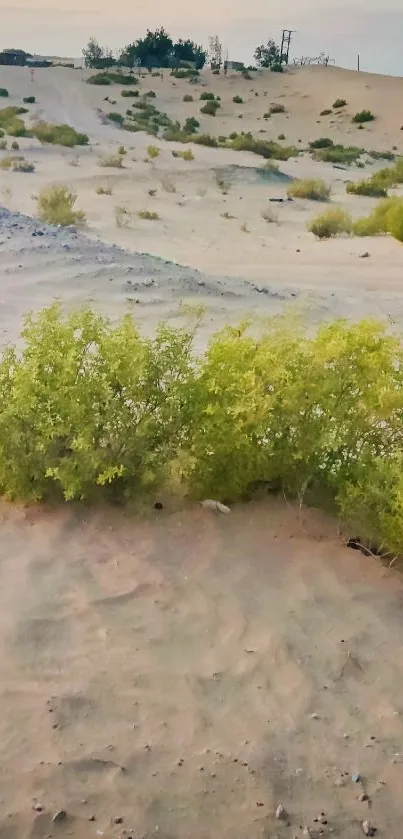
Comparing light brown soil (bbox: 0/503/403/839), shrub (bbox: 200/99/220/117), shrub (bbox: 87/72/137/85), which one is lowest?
light brown soil (bbox: 0/503/403/839)

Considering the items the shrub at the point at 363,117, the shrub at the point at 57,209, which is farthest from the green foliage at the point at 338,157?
the shrub at the point at 57,209

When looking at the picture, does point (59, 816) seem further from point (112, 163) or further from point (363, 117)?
point (363, 117)

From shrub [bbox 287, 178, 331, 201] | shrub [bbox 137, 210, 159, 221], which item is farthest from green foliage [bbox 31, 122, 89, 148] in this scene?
shrub [bbox 137, 210, 159, 221]

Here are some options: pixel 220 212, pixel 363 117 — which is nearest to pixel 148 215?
pixel 220 212

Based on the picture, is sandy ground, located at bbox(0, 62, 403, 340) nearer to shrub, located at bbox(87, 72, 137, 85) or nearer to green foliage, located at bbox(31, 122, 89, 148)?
green foliage, located at bbox(31, 122, 89, 148)

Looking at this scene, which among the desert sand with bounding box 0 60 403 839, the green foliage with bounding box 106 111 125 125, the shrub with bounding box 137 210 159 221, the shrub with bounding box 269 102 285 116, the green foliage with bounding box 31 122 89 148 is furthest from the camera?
the shrub with bounding box 269 102 285 116

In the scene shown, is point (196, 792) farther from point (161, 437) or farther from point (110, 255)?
point (110, 255)

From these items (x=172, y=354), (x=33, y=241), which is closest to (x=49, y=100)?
(x=33, y=241)
